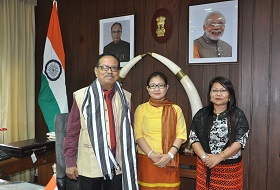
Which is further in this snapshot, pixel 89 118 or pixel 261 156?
pixel 261 156

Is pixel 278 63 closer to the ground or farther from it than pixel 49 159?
farther from it

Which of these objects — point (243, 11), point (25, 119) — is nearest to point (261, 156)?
point (243, 11)

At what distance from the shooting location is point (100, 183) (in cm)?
179

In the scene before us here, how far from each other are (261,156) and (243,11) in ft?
3.83

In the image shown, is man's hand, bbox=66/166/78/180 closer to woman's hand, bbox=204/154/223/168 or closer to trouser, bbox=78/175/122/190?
trouser, bbox=78/175/122/190

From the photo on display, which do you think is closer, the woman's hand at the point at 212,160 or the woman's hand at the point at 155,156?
the woman's hand at the point at 212,160

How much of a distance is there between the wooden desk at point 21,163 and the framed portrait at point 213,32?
1.57 metres

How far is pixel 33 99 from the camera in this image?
328 cm

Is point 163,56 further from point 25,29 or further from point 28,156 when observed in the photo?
point 25,29

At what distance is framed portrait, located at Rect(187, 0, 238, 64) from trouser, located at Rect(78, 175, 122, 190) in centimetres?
123

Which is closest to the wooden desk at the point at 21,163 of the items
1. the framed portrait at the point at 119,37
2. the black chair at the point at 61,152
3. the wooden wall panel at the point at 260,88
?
the black chair at the point at 61,152

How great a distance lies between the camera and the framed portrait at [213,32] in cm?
228

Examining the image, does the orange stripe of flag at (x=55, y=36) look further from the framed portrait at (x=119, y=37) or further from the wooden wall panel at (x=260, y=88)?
the wooden wall panel at (x=260, y=88)

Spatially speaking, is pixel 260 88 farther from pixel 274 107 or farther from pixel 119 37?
pixel 119 37
